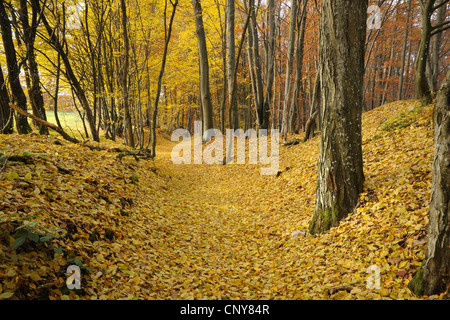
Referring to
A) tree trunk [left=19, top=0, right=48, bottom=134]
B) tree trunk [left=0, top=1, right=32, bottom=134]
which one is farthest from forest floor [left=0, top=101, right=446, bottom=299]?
tree trunk [left=19, top=0, right=48, bottom=134]

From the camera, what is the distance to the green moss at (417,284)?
2.43 meters

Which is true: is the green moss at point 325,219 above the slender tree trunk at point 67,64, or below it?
below

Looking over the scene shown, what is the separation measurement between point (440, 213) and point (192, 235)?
12.8 feet

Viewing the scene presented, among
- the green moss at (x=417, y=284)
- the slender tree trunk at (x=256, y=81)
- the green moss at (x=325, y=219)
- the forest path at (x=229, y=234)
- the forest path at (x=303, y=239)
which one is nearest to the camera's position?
the green moss at (x=417, y=284)

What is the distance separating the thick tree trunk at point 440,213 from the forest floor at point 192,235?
0.58 feet

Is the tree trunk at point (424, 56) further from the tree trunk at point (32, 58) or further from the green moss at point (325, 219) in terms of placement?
the tree trunk at point (32, 58)

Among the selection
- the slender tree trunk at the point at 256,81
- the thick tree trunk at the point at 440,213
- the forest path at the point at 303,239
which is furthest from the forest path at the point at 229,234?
the slender tree trunk at the point at 256,81

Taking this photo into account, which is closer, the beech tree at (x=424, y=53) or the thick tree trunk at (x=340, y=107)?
the thick tree trunk at (x=340, y=107)

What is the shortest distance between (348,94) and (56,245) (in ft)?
14.8

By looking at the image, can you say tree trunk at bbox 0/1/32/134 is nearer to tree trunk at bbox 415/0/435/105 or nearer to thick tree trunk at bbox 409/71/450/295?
thick tree trunk at bbox 409/71/450/295

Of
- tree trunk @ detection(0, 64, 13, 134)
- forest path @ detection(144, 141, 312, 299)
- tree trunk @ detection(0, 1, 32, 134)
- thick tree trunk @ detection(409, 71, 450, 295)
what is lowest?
forest path @ detection(144, 141, 312, 299)

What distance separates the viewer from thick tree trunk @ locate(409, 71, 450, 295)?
2191 millimetres
